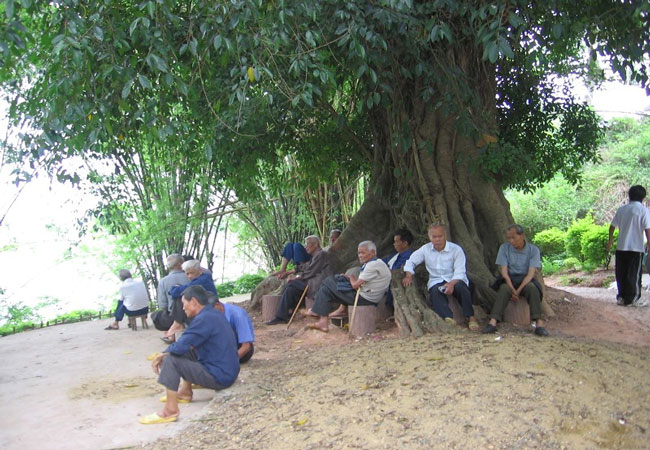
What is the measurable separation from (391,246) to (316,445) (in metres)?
5.14

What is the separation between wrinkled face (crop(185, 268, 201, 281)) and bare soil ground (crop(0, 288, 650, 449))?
1.07 metres

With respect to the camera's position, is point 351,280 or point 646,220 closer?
point 351,280

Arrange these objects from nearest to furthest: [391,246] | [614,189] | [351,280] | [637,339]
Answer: [637,339]
[351,280]
[391,246]
[614,189]

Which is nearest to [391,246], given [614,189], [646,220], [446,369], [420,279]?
[420,279]

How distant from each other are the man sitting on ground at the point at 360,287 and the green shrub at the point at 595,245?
639cm

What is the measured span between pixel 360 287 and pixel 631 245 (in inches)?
143

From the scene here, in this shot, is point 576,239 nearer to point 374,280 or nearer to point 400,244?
point 400,244

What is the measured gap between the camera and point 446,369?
16.3 feet

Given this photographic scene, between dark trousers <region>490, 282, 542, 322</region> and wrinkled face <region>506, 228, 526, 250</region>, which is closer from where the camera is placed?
dark trousers <region>490, 282, 542, 322</region>

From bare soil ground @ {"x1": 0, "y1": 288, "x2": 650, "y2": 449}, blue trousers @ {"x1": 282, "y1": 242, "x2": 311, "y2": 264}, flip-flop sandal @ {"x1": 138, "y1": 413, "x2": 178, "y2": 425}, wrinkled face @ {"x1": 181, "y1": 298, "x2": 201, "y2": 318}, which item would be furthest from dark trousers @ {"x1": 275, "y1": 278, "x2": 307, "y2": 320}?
flip-flop sandal @ {"x1": 138, "y1": 413, "x2": 178, "y2": 425}

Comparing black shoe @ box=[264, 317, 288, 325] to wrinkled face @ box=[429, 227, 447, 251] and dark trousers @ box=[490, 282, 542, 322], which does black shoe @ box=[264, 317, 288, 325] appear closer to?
wrinkled face @ box=[429, 227, 447, 251]

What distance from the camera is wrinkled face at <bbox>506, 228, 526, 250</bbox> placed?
23.4 ft

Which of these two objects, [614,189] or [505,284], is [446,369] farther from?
[614,189]

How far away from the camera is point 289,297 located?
8656 mm
